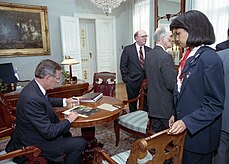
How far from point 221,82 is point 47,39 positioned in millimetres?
5271

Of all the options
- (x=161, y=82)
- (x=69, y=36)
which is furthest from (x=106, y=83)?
(x=69, y=36)

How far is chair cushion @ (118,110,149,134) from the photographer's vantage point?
222cm

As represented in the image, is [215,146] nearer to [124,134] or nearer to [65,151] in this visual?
[65,151]

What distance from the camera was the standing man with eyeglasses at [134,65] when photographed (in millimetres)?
3139

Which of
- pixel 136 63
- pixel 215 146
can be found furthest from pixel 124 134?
pixel 215 146

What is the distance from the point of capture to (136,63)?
3.15m

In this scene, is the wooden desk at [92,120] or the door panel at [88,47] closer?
the wooden desk at [92,120]

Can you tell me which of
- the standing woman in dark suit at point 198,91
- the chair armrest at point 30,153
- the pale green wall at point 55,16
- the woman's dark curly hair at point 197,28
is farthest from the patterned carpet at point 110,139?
the pale green wall at point 55,16

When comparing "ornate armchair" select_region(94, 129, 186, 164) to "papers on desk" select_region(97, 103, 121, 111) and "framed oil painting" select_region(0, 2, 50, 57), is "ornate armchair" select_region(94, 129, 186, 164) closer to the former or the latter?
"papers on desk" select_region(97, 103, 121, 111)

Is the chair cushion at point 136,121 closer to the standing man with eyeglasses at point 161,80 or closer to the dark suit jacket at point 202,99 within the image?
the standing man with eyeglasses at point 161,80

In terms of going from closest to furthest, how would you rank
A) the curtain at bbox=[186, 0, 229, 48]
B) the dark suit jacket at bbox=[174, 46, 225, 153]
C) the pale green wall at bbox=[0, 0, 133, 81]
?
the dark suit jacket at bbox=[174, 46, 225, 153]
the curtain at bbox=[186, 0, 229, 48]
the pale green wall at bbox=[0, 0, 133, 81]

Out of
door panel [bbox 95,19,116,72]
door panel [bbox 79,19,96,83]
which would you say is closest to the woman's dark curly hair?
door panel [bbox 95,19,116,72]

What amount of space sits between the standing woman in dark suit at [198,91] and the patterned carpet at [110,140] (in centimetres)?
149

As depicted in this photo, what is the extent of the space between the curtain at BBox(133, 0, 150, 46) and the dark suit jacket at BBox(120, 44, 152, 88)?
9.84 ft
